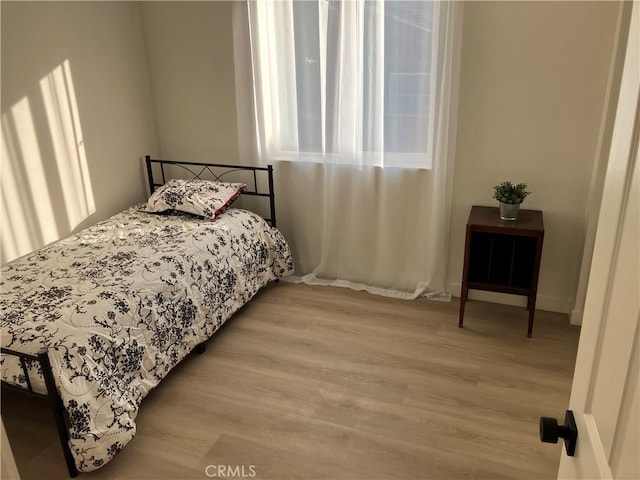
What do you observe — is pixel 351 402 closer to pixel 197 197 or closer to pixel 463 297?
pixel 463 297

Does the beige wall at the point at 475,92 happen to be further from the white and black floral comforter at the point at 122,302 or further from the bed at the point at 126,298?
the white and black floral comforter at the point at 122,302

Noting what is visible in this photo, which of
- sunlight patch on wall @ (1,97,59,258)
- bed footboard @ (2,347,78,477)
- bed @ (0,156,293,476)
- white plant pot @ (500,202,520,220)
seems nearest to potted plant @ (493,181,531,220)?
white plant pot @ (500,202,520,220)

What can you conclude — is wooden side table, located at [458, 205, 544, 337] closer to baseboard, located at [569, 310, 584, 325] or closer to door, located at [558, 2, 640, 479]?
baseboard, located at [569, 310, 584, 325]

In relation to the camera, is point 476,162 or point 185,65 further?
point 185,65

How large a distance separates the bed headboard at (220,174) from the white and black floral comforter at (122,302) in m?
0.25

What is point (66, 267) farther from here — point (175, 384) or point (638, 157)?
point (638, 157)

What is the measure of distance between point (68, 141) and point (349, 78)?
183 centimetres

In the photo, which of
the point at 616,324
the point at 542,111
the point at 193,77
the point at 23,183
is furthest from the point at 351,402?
the point at 193,77

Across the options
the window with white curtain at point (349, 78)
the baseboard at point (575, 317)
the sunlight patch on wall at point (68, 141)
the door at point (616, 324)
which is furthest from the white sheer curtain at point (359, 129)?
the door at point (616, 324)

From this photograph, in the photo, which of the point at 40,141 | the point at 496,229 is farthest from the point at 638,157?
the point at 40,141

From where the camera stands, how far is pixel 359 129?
337cm

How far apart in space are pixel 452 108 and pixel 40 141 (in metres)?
2.49

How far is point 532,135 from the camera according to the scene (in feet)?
10.1

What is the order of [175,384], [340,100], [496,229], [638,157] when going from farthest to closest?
[340,100] → [496,229] → [175,384] → [638,157]
